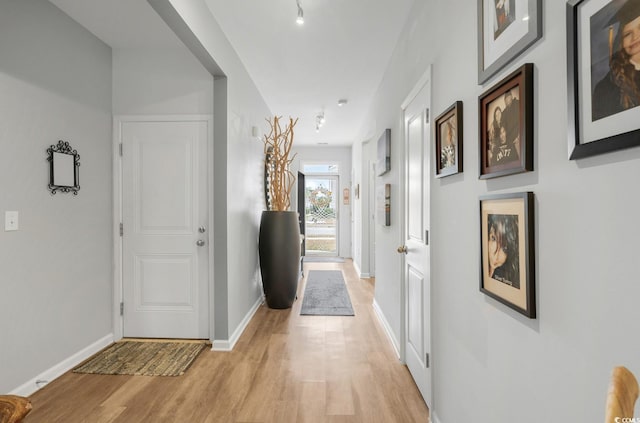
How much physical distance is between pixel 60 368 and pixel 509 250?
3.02 metres

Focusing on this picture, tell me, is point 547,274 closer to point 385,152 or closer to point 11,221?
point 385,152

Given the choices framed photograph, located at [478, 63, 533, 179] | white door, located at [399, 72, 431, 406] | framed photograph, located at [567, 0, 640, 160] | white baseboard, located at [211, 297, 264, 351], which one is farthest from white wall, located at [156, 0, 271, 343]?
framed photograph, located at [567, 0, 640, 160]

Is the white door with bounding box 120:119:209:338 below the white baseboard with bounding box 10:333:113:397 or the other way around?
the other way around

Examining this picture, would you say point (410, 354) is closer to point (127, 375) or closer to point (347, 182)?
point (127, 375)

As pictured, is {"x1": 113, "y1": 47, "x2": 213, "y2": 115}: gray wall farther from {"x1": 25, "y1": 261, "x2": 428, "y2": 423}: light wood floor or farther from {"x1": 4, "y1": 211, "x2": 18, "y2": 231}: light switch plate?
{"x1": 25, "y1": 261, "x2": 428, "y2": 423}: light wood floor

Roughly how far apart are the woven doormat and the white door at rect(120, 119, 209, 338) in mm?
137

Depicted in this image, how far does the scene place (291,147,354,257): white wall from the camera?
25.1 ft

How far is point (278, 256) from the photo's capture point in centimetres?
386

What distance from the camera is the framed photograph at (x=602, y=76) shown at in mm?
639

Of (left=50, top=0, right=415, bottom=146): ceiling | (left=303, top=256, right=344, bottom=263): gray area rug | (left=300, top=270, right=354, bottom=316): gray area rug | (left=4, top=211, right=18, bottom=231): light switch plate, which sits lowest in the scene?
(left=300, top=270, right=354, bottom=316): gray area rug

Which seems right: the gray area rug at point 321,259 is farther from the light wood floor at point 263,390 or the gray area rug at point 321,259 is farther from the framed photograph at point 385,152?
the light wood floor at point 263,390

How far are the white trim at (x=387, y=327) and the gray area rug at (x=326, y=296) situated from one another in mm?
298

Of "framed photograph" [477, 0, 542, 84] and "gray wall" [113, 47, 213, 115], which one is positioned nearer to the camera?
"framed photograph" [477, 0, 542, 84]

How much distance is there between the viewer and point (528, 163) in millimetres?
962
